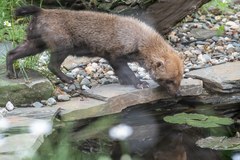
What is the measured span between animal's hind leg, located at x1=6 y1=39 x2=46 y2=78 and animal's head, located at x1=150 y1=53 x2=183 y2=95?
115 centimetres

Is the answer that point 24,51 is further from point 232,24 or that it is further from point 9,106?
point 232,24

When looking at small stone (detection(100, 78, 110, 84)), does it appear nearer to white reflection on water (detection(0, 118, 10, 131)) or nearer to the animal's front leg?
the animal's front leg

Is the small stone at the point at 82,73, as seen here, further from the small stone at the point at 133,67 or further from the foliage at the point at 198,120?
the foliage at the point at 198,120

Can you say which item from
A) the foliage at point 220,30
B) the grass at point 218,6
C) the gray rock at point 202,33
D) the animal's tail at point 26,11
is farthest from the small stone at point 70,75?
the grass at point 218,6

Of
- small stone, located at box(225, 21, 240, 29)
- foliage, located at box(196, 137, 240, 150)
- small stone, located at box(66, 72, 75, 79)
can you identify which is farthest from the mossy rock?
small stone, located at box(225, 21, 240, 29)

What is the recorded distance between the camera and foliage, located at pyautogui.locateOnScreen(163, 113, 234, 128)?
20.1 ft

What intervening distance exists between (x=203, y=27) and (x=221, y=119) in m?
→ 2.42

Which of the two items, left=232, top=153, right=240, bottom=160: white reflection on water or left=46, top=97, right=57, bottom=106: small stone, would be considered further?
left=46, top=97, right=57, bottom=106: small stone

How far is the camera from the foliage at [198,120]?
6.14m

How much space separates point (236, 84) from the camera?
6492 millimetres

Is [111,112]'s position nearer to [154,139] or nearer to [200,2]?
[154,139]

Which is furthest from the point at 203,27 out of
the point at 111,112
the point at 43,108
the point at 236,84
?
the point at 43,108

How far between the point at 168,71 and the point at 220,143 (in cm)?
90

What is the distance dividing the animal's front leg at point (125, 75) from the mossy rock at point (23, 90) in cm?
77
